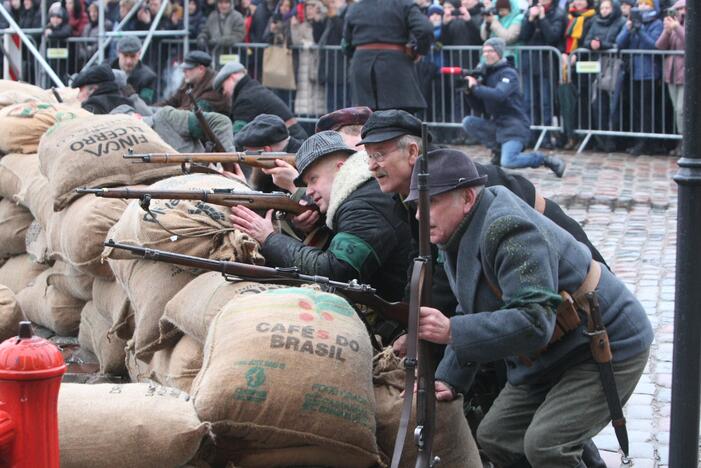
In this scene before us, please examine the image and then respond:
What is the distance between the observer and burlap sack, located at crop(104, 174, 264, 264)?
5477 mm

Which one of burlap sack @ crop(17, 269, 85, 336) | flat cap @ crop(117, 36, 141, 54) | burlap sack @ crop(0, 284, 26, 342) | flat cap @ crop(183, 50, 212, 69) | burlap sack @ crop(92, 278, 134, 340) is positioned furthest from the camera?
flat cap @ crop(117, 36, 141, 54)

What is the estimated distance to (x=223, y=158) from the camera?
685 centimetres

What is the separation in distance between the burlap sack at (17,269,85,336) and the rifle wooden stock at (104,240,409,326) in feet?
7.48

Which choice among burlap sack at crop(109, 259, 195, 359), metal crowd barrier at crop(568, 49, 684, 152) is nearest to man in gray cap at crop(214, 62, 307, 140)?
burlap sack at crop(109, 259, 195, 359)

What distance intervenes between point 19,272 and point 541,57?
7842 millimetres

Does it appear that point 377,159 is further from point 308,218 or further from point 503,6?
point 503,6

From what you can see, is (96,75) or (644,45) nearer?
(96,75)

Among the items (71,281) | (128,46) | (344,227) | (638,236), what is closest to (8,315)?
(71,281)

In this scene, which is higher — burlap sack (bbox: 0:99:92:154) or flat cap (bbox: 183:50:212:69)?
flat cap (bbox: 183:50:212:69)

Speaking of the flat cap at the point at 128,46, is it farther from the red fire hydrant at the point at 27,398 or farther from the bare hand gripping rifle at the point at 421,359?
the red fire hydrant at the point at 27,398

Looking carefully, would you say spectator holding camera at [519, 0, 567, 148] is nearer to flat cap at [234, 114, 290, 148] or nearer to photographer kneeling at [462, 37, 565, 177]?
photographer kneeling at [462, 37, 565, 177]

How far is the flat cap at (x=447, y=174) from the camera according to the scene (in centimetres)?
427

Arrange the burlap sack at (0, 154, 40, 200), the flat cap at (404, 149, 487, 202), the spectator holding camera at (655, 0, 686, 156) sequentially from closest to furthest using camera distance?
the flat cap at (404, 149, 487, 202)
the burlap sack at (0, 154, 40, 200)
the spectator holding camera at (655, 0, 686, 156)

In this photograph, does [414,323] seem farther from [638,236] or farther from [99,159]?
[638,236]
